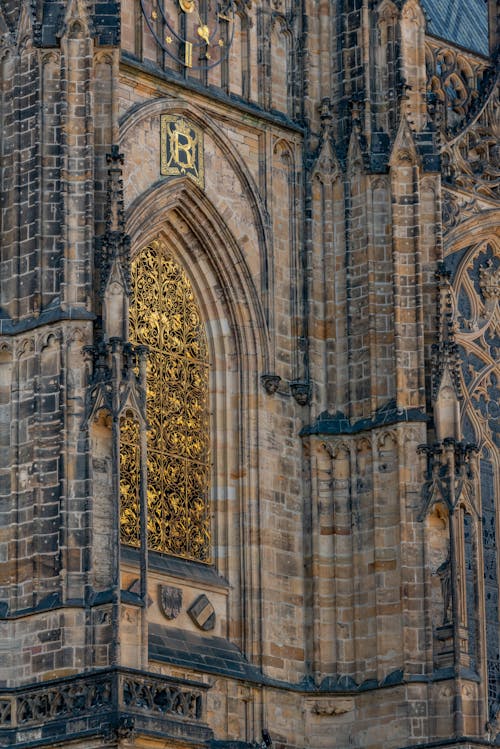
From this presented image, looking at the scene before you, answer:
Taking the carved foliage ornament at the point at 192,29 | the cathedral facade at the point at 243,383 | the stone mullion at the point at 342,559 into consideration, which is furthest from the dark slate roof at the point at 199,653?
the carved foliage ornament at the point at 192,29

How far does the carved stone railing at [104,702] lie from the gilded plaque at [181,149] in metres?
8.27

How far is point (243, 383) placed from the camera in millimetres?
41625

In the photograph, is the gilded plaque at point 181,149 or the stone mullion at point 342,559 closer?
the stone mullion at point 342,559

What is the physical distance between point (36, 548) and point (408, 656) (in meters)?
6.08

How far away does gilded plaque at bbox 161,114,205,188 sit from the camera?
41188mm

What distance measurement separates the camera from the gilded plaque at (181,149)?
4119cm

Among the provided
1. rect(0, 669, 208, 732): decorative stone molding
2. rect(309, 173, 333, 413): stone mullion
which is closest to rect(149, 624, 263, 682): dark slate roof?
rect(0, 669, 208, 732): decorative stone molding

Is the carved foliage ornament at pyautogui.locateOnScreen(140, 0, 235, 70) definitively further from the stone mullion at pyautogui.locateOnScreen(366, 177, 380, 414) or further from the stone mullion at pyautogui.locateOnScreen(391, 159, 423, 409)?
the stone mullion at pyautogui.locateOnScreen(391, 159, 423, 409)

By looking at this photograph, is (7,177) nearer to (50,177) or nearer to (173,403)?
(50,177)

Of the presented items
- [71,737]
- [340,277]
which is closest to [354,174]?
[340,277]

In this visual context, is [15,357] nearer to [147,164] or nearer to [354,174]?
[147,164]

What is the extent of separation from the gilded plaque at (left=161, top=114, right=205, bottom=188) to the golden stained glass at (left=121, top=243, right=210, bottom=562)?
3.69ft

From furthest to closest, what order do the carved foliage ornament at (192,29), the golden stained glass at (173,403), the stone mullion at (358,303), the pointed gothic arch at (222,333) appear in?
the stone mullion at (358,303)
the carved foliage ornament at (192,29)
the pointed gothic arch at (222,333)
the golden stained glass at (173,403)

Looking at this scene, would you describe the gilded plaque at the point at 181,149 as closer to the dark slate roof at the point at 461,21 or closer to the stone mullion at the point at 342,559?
the stone mullion at the point at 342,559
